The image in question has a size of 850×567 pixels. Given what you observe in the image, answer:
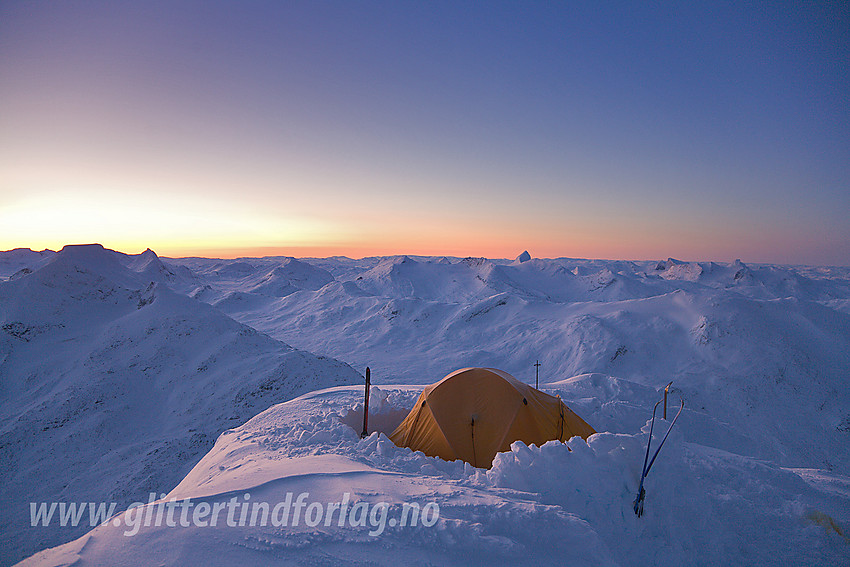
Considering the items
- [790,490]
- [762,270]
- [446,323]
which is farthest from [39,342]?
[762,270]

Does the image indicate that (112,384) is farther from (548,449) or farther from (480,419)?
(548,449)

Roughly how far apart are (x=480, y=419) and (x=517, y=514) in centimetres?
448

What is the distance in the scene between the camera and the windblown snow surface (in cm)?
390

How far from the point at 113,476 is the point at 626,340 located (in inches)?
1196

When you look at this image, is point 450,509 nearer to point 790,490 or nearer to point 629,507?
point 629,507

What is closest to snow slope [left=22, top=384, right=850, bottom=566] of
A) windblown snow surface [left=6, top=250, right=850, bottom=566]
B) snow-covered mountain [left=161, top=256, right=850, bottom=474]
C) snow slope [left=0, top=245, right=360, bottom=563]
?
windblown snow surface [left=6, top=250, right=850, bottom=566]

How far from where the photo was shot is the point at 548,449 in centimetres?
525

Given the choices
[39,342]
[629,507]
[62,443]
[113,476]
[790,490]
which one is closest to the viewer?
[629,507]

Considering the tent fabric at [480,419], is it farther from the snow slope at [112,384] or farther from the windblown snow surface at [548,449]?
the snow slope at [112,384]

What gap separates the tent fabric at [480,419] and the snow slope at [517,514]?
114 centimetres

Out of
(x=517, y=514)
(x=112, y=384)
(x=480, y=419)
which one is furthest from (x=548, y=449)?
(x=112, y=384)

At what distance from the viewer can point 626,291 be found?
81.0 meters

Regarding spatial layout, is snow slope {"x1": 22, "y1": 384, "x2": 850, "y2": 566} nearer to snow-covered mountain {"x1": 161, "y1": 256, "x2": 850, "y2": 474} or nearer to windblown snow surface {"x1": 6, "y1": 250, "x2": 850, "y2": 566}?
windblown snow surface {"x1": 6, "y1": 250, "x2": 850, "y2": 566}

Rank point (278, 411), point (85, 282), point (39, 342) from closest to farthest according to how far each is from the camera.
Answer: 1. point (278, 411)
2. point (39, 342)
3. point (85, 282)
